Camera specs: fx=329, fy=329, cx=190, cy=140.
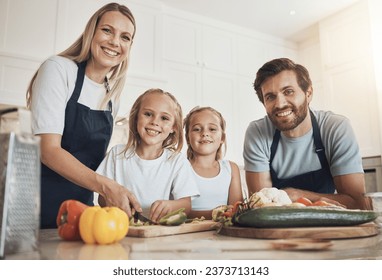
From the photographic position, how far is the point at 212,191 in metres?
0.97

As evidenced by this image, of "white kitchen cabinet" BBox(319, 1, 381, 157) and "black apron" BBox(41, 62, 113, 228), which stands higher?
"white kitchen cabinet" BBox(319, 1, 381, 157)

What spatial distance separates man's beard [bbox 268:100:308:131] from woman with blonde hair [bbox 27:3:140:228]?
1.43 ft

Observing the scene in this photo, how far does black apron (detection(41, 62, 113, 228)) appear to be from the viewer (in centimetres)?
75

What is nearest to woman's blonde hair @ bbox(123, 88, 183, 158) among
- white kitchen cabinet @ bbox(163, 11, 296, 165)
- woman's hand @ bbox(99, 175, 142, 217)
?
white kitchen cabinet @ bbox(163, 11, 296, 165)

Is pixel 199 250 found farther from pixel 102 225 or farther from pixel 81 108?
pixel 81 108

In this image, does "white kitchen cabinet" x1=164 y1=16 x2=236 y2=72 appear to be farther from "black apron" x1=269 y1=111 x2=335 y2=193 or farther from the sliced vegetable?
→ the sliced vegetable

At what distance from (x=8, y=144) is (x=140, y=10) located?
929 mm

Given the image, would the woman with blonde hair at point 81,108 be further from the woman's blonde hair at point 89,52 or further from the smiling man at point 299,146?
the smiling man at point 299,146

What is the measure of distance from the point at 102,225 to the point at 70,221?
64 mm

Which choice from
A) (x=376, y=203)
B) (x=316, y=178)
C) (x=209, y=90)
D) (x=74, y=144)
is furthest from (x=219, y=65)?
(x=376, y=203)

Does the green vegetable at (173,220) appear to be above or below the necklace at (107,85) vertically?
below

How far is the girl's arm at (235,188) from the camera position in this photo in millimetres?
988

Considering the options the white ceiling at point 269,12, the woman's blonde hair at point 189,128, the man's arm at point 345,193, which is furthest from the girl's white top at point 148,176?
the white ceiling at point 269,12

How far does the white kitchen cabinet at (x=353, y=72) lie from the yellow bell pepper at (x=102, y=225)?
877mm
